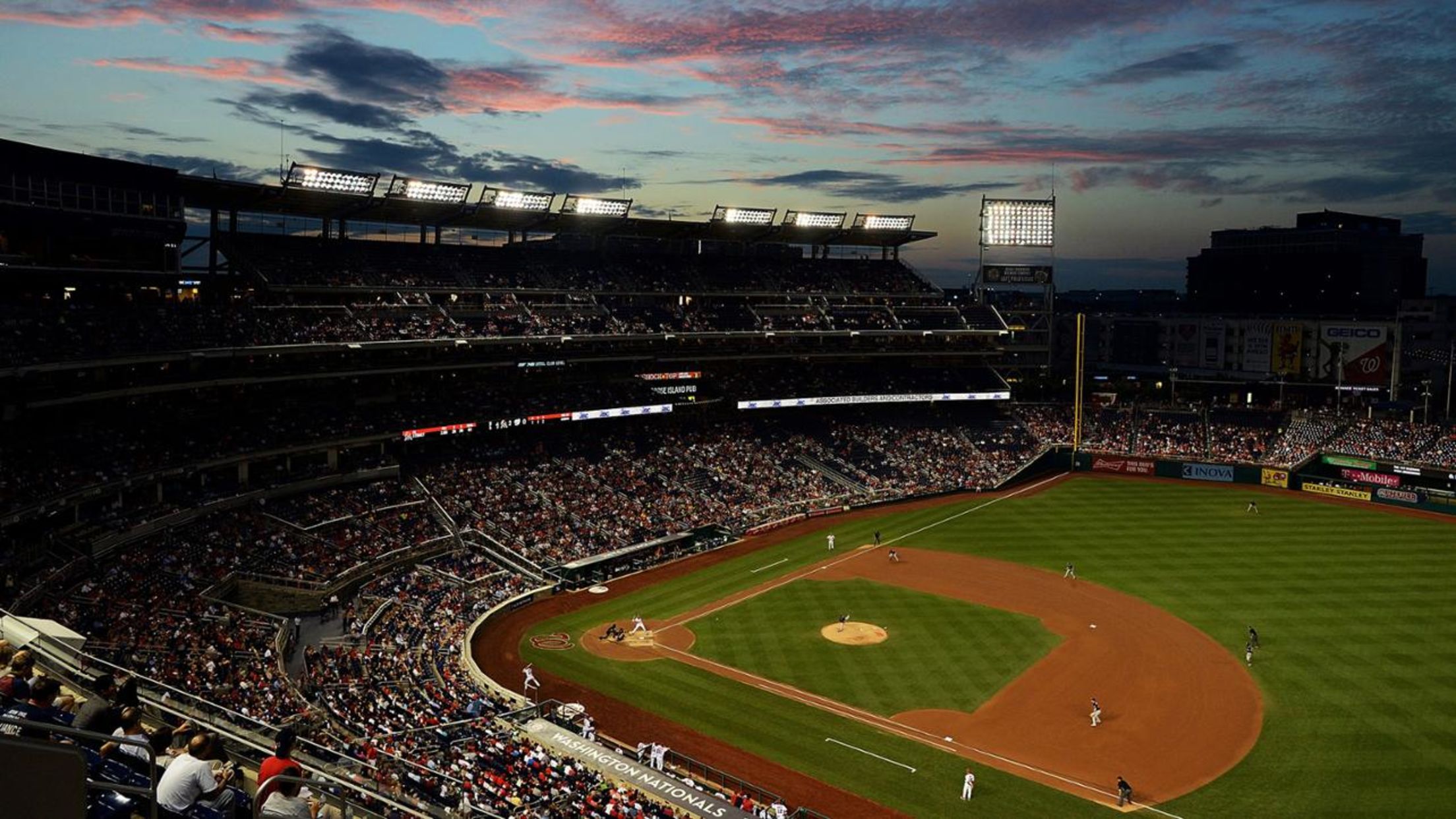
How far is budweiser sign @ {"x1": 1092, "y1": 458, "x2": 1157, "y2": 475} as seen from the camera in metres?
67.7

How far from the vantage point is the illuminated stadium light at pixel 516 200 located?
188 ft

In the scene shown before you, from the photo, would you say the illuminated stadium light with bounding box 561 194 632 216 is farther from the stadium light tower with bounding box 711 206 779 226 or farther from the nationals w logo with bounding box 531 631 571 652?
the nationals w logo with bounding box 531 631 571 652

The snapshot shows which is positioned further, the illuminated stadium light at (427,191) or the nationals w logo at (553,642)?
the illuminated stadium light at (427,191)

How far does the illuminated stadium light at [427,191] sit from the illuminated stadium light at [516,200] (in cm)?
134

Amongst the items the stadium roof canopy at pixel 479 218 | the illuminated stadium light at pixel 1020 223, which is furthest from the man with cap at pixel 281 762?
the illuminated stadium light at pixel 1020 223

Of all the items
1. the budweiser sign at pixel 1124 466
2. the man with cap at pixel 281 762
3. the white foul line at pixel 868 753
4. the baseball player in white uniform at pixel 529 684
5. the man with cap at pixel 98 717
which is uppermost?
the man with cap at pixel 98 717

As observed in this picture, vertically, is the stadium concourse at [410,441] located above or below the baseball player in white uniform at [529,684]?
above

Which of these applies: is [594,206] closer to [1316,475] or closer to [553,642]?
[553,642]

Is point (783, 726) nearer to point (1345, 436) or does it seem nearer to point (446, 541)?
point (446, 541)

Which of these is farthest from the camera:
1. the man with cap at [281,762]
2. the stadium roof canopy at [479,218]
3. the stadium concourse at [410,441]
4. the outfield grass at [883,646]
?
the stadium roof canopy at [479,218]

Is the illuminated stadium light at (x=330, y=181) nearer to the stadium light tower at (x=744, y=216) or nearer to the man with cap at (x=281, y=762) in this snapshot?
the stadium light tower at (x=744, y=216)

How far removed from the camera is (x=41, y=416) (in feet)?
125

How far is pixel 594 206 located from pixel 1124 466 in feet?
134

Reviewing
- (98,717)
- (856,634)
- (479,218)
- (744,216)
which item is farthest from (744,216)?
(98,717)
